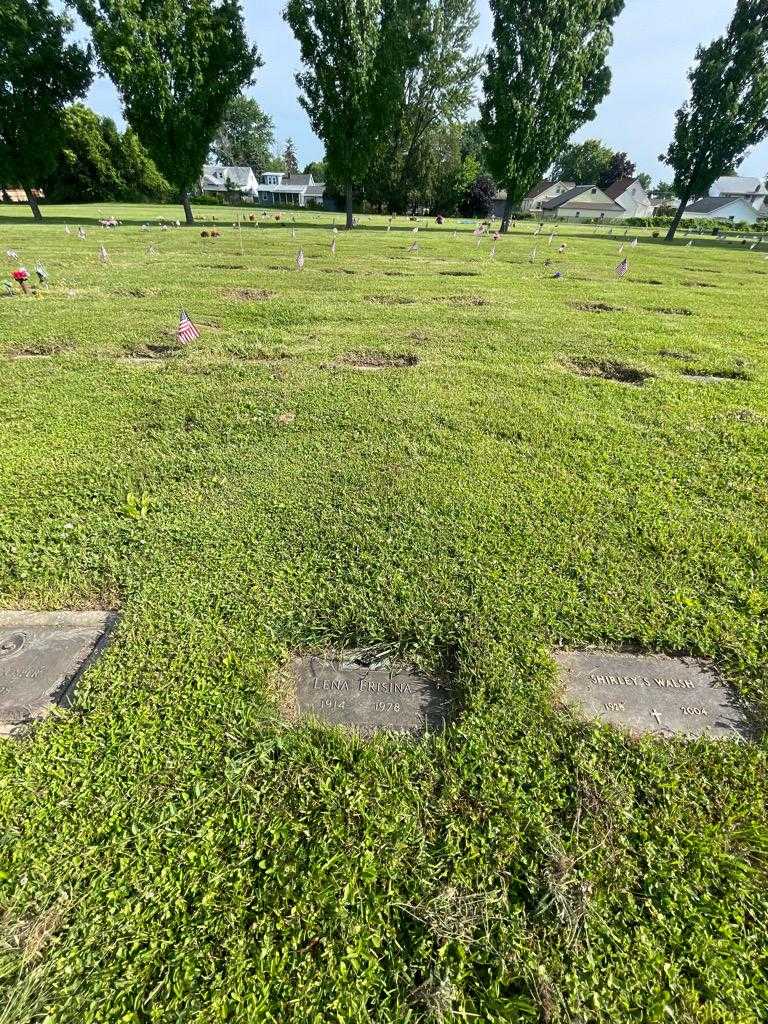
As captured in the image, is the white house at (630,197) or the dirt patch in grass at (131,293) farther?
the white house at (630,197)

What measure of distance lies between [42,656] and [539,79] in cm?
3365

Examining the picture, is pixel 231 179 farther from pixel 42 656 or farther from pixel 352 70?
pixel 42 656

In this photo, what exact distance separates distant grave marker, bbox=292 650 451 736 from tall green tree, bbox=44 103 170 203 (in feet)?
161

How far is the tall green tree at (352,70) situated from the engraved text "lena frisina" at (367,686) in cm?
2729

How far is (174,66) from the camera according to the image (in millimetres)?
18609

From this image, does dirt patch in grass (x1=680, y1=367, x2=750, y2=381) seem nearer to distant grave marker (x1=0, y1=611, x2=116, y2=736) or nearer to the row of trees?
distant grave marker (x1=0, y1=611, x2=116, y2=736)

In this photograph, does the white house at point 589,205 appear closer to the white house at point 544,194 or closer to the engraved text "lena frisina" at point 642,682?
the white house at point 544,194

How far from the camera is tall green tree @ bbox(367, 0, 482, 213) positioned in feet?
109

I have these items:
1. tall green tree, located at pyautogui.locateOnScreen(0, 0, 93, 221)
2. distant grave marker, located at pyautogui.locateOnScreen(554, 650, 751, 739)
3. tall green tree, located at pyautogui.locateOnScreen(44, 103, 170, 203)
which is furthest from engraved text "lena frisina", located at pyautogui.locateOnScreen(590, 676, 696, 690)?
tall green tree, located at pyautogui.locateOnScreen(44, 103, 170, 203)

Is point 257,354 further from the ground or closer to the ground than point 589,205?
further from the ground

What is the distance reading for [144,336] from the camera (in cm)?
570

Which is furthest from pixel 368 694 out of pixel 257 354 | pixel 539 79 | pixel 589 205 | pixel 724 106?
pixel 589 205

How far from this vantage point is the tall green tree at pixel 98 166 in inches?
1549

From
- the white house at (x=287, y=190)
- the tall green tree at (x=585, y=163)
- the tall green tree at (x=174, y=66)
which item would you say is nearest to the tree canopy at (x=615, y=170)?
the tall green tree at (x=585, y=163)
